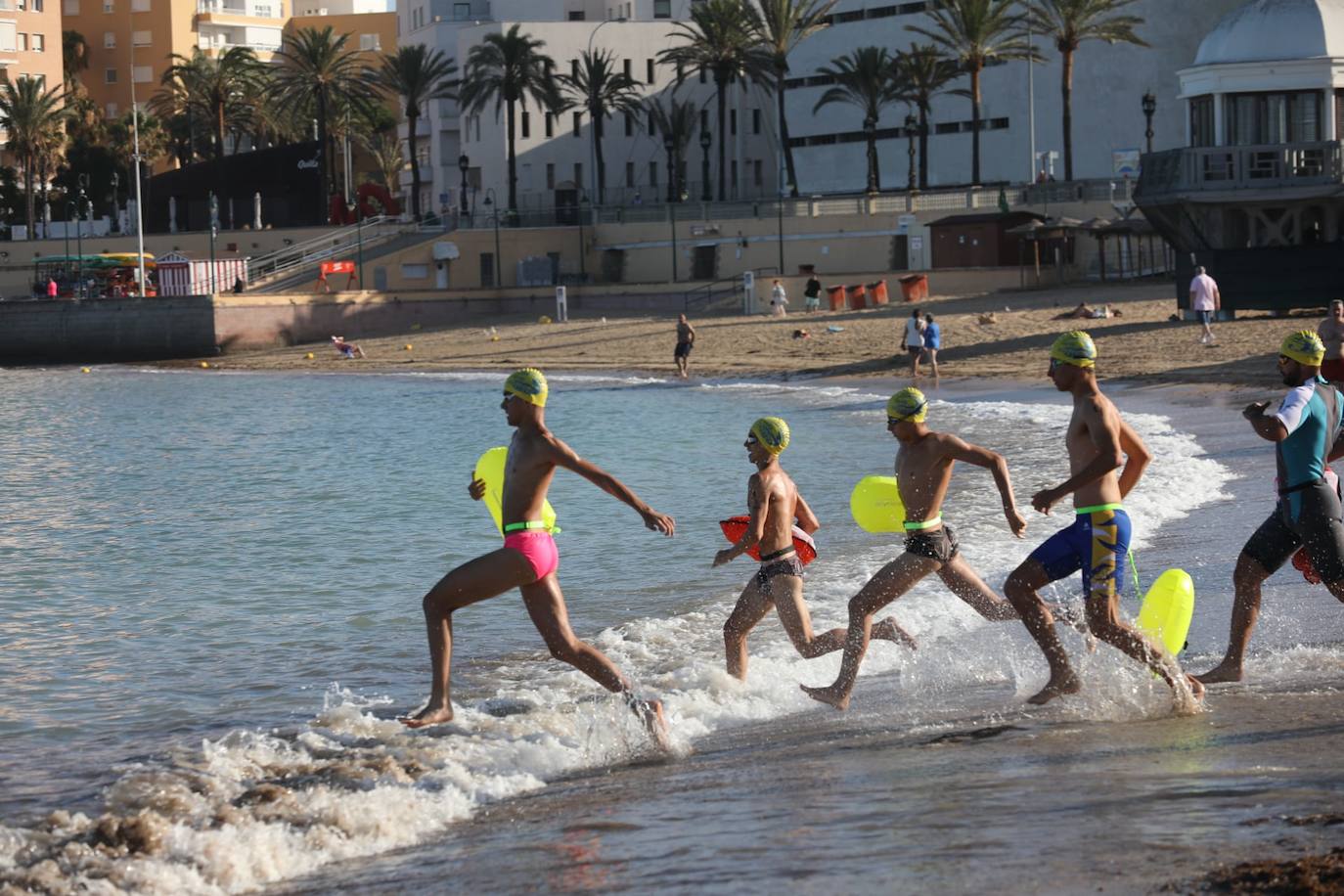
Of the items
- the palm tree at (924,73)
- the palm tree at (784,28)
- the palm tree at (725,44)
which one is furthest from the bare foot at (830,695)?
the palm tree at (725,44)

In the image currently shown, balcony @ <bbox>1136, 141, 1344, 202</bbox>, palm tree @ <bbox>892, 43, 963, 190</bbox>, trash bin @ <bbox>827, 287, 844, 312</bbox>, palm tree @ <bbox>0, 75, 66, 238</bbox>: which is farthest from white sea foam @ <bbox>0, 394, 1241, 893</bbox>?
palm tree @ <bbox>0, 75, 66, 238</bbox>

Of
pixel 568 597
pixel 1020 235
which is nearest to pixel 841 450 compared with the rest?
pixel 568 597

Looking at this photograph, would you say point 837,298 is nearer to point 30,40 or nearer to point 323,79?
point 323,79

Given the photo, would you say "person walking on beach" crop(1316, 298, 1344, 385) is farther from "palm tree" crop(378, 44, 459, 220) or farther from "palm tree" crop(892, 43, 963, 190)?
"palm tree" crop(378, 44, 459, 220)

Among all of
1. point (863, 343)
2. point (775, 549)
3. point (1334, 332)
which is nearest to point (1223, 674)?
point (775, 549)

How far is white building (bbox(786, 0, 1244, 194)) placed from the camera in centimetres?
7031

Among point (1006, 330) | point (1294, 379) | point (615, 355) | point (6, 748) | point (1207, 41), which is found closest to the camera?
point (1294, 379)

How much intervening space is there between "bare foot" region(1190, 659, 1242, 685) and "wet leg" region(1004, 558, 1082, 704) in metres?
0.70

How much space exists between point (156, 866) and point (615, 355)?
39.4m

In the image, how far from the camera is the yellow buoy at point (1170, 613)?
8.33 metres

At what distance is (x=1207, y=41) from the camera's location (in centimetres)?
3566

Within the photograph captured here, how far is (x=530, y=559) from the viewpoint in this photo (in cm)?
754

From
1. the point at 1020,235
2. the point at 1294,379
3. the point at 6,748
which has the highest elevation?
the point at 1020,235

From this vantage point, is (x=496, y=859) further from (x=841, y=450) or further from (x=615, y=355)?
(x=615, y=355)
